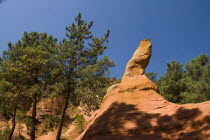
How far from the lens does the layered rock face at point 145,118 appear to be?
5.52m

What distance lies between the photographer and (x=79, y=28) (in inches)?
811

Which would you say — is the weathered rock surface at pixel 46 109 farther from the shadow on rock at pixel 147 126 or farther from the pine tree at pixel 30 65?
the shadow on rock at pixel 147 126

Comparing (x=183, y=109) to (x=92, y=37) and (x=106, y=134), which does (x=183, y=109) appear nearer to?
(x=106, y=134)

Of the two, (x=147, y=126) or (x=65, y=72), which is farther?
(x=65, y=72)

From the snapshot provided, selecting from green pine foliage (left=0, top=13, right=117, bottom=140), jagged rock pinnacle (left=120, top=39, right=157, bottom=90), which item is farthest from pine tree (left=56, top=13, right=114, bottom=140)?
jagged rock pinnacle (left=120, top=39, right=157, bottom=90)

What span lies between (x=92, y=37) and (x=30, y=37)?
32.0 feet

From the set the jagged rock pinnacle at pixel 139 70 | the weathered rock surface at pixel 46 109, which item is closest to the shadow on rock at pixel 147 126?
the jagged rock pinnacle at pixel 139 70

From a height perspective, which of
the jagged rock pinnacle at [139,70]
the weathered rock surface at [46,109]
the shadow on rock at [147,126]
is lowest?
the shadow on rock at [147,126]

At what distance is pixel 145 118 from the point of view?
21.2ft

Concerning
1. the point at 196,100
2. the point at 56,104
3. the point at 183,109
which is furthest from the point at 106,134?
the point at 56,104

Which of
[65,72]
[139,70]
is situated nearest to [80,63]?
[65,72]

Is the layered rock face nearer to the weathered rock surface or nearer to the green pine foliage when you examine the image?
the green pine foliage

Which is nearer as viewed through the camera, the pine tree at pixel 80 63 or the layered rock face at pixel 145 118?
the layered rock face at pixel 145 118

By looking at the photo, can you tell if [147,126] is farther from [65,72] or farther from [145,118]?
[65,72]
